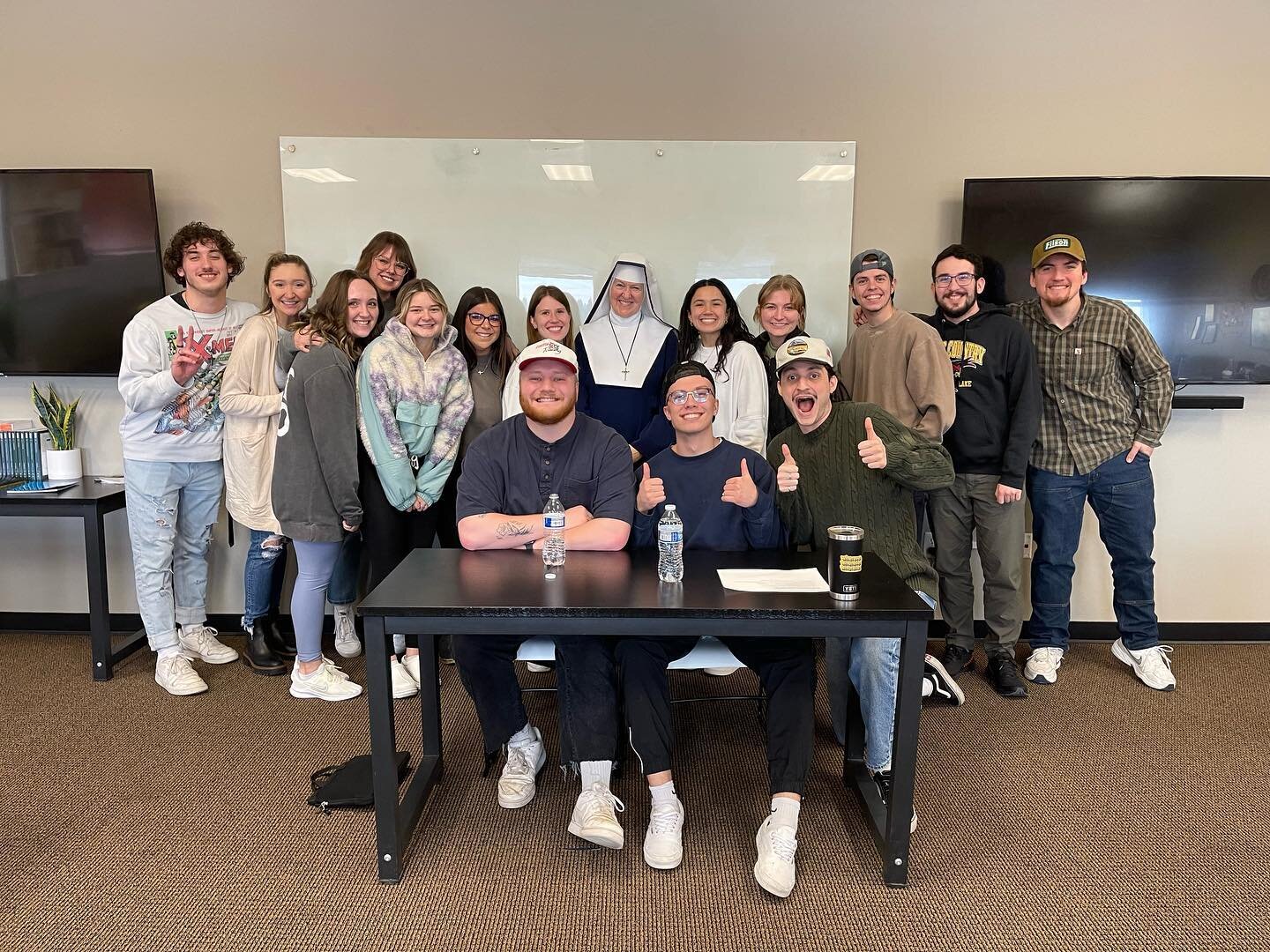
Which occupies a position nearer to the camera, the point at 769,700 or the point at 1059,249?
the point at 769,700

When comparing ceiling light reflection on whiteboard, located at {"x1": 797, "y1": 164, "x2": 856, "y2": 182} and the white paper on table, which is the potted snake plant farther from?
ceiling light reflection on whiteboard, located at {"x1": 797, "y1": 164, "x2": 856, "y2": 182}

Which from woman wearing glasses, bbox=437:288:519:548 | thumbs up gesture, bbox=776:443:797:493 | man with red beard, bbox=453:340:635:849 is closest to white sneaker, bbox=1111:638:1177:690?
thumbs up gesture, bbox=776:443:797:493

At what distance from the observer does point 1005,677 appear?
126 inches

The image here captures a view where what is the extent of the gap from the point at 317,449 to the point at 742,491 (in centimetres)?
158

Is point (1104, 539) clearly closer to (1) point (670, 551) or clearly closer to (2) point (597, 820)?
(1) point (670, 551)

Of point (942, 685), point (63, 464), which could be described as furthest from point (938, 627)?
point (63, 464)

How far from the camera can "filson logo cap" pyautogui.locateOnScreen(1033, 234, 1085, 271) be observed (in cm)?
317

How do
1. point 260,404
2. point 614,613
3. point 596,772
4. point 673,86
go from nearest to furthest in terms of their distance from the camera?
point 614,613 → point 596,772 → point 260,404 → point 673,86

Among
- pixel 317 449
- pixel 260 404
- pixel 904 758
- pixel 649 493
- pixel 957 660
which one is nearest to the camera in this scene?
pixel 904 758

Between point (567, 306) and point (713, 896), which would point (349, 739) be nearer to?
point (713, 896)

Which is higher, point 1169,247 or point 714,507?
point 1169,247

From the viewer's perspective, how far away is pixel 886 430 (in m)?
2.47

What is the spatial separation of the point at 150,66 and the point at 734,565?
11.0ft

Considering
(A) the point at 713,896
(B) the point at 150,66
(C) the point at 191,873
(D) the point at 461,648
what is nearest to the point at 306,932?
(C) the point at 191,873
